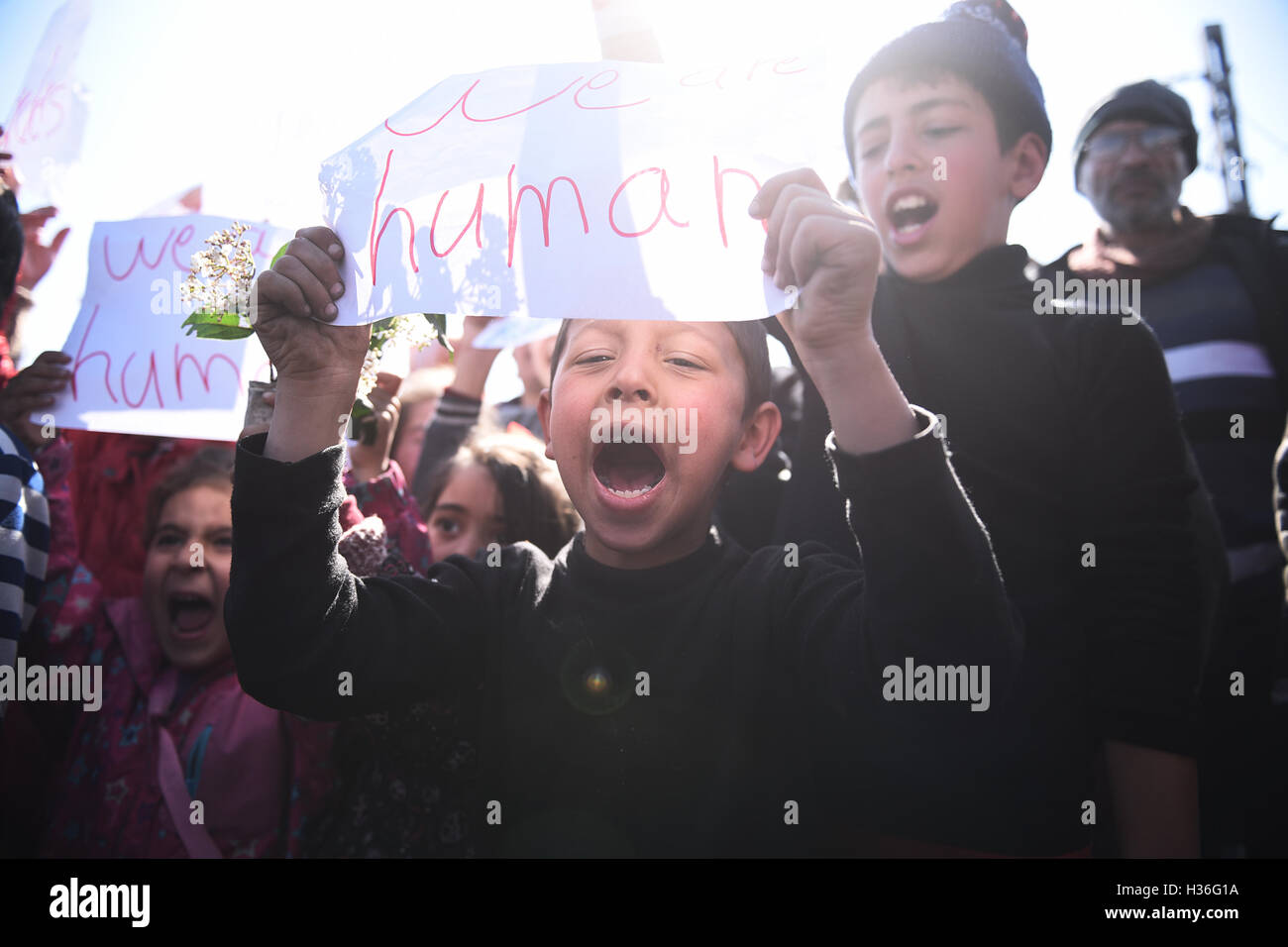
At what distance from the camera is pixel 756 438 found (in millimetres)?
1639

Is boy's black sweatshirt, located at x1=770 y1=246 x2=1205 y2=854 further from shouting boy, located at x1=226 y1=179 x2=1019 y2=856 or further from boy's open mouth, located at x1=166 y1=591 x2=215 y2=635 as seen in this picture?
boy's open mouth, located at x1=166 y1=591 x2=215 y2=635

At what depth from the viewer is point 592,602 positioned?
1.49m

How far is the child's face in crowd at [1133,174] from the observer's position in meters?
2.84

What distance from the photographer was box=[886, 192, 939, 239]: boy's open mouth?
6.00 ft

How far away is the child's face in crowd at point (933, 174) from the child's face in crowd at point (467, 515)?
4.61 ft

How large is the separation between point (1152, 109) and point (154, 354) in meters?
3.31

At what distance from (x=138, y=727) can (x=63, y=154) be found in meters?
1.76

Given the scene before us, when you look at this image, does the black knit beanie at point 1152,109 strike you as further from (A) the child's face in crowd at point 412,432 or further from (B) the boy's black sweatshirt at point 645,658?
(A) the child's face in crowd at point 412,432

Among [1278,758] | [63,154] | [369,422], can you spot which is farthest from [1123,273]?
[63,154]

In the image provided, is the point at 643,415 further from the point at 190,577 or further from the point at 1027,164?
the point at 190,577

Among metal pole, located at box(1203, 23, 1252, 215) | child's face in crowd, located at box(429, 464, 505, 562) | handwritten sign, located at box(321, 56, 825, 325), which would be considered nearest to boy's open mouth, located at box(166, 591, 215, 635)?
child's face in crowd, located at box(429, 464, 505, 562)

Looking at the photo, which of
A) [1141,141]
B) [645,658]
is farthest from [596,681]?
[1141,141]

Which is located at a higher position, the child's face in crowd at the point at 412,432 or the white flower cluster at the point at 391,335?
the child's face in crowd at the point at 412,432

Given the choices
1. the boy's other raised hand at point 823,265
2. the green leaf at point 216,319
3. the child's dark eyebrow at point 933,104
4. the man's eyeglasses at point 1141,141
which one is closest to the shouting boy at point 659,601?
the boy's other raised hand at point 823,265
